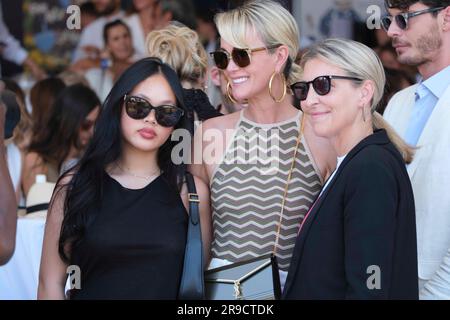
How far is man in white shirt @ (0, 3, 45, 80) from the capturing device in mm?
7883

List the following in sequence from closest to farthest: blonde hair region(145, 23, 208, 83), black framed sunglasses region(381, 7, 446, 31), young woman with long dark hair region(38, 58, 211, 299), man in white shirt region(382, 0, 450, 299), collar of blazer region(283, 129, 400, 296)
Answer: collar of blazer region(283, 129, 400, 296), young woman with long dark hair region(38, 58, 211, 299), man in white shirt region(382, 0, 450, 299), black framed sunglasses region(381, 7, 446, 31), blonde hair region(145, 23, 208, 83)

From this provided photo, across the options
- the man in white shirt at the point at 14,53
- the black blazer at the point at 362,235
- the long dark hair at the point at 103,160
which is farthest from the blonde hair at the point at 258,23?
the man in white shirt at the point at 14,53

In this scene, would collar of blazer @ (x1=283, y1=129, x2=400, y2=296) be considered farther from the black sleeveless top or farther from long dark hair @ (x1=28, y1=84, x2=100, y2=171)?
long dark hair @ (x1=28, y1=84, x2=100, y2=171)

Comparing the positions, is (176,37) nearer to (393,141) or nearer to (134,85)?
(134,85)

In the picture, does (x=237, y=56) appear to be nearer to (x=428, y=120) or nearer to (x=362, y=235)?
(x=428, y=120)

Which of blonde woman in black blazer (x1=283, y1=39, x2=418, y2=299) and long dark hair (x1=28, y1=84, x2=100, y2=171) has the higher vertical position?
blonde woman in black blazer (x1=283, y1=39, x2=418, y2=299)

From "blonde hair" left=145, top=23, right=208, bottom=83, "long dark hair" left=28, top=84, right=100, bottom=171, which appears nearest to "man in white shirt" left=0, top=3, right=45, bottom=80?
"long dark hair" left=28, top=84, right=100, bottom=171

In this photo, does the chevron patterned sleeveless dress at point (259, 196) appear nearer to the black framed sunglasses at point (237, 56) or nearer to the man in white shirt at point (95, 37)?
the black framed sunglasses at point (237, 56)

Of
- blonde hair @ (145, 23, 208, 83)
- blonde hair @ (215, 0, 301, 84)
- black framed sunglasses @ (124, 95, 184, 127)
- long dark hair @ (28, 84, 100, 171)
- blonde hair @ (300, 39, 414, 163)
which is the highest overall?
blonde hair @ (215, 0, 301, 84)

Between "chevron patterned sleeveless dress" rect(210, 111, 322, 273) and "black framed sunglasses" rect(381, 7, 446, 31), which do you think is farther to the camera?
"black framed sunglasses" rect(381, 7, 446, 31)

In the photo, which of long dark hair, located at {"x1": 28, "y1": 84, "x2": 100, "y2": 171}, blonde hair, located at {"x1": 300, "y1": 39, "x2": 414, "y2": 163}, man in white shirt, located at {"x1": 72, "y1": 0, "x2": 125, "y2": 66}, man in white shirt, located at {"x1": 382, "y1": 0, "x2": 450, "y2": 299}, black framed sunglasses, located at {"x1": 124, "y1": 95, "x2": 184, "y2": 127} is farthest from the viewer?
man in white shirt, located at {"x1": 72, "y1": 0, "x2": 125, "y2": 66}

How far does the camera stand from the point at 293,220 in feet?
11.0

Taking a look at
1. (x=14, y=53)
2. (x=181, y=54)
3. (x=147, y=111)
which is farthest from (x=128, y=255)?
(x=14, y=53)

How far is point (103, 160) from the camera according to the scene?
3229 mm
